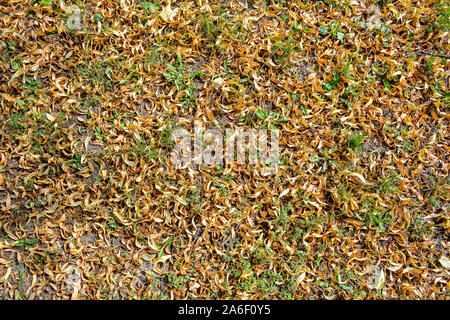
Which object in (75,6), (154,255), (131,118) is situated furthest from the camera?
(75,6)

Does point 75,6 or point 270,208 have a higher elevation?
point 75,6

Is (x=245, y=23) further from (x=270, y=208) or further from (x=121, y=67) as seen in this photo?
(x=270, y=208)

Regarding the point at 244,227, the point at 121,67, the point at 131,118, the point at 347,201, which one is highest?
the point at 121,67

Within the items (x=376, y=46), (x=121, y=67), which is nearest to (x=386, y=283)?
(x=376, y=46)

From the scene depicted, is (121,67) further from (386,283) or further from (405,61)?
(386,283)

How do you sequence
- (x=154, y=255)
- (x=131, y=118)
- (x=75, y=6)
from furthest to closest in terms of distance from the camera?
(x=75, y=6), (x=131, y=118), (x=154, y=255)

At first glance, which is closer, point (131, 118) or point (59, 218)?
point (59, 218)
